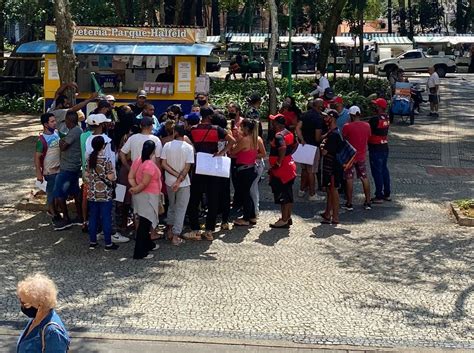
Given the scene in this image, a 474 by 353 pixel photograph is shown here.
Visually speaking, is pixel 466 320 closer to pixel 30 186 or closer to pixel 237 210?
pixel 237 210

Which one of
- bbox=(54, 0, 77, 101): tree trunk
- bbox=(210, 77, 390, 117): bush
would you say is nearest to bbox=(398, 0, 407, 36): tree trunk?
bbox=(210, 77, 390, 117): bush

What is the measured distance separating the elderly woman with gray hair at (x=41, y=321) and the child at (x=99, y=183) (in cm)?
477

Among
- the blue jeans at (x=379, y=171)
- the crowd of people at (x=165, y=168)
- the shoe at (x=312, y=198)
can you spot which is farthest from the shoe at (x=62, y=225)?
the blue jeans at (x=379, y=171)

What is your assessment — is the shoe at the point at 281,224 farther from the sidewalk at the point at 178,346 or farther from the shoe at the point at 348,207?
the sidewalk at the point at 178,346

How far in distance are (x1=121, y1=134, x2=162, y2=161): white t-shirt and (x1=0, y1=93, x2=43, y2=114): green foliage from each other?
1461 cm

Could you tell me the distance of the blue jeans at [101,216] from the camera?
962 cm

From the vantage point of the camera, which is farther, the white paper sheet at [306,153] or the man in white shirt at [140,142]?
the white paper sheet at [306,153]

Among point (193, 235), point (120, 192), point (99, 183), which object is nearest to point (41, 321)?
point (99, 183)

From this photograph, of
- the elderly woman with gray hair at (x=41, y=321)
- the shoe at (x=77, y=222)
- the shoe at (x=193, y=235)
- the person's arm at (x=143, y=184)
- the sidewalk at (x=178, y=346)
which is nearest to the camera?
the elderly woman with gray hair at (x=41, y=321)

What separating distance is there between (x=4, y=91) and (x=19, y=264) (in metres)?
17.7

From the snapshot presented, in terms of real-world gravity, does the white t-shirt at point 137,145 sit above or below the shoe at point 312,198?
above

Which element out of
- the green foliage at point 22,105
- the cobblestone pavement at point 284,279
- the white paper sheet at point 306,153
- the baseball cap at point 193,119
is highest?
the baseball cap at point 193,119

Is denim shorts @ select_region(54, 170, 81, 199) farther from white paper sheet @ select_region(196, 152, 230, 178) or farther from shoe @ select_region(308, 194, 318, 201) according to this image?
shoe @ select_region(308, 194, 318, 201)

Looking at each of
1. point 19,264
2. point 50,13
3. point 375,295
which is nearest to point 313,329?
point 375,295
